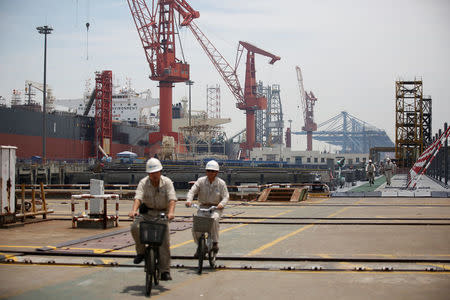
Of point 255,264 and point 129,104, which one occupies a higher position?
point 129,104

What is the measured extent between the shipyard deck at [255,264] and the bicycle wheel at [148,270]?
0.15 m

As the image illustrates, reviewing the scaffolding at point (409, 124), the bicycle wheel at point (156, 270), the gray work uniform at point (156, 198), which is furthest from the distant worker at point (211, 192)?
the scaffolding at point (409, 124)

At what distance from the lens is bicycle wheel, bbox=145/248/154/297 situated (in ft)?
22.9

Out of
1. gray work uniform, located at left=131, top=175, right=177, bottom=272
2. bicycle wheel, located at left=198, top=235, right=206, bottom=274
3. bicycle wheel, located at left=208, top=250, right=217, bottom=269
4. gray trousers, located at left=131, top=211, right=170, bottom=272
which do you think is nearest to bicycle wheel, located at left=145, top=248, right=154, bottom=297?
gray trousers, located at left=131, top=211, right=170, bottom=272

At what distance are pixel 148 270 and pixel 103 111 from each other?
8750 cm

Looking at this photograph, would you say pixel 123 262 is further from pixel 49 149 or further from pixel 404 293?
pixel 49 149

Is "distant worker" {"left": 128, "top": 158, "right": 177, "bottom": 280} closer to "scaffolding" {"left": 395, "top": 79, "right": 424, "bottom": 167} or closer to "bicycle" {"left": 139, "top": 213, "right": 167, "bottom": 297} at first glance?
"bicycle" {"left": 139, "top": 213, "right": 167, "bottom": 297}

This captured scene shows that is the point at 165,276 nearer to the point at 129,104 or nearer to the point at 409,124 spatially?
the point at 409,124

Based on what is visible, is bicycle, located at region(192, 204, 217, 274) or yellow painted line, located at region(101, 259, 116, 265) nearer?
bicycle, located at region(192, 204, 217, 274)

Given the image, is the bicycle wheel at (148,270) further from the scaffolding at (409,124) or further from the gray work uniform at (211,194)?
the scaffolding at (409,124)

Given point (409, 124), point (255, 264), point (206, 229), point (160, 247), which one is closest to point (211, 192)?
point (206, 229)

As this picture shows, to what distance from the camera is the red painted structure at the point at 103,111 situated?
298 feet

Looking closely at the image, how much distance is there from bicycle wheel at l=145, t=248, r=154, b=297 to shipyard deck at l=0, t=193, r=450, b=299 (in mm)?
154

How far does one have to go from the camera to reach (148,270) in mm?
7082
